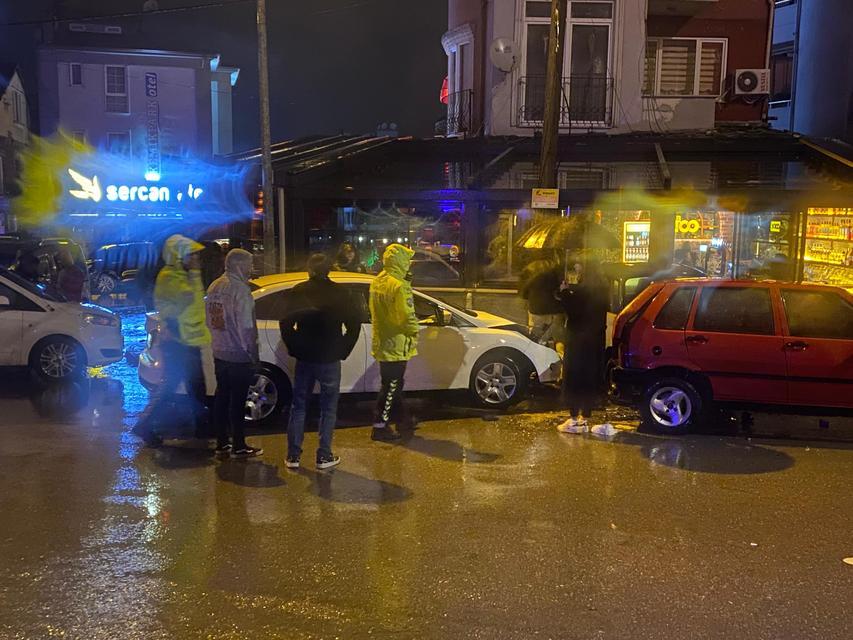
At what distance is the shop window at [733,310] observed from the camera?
25.3ft

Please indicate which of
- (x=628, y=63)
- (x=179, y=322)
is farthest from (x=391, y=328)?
(x=628, y=63)

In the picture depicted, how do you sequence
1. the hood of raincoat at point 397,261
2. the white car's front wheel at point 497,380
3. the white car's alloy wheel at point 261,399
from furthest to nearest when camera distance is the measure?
the white car's front wheel at point 497,380, the white car's alloy wheel at point 261,399, the hood of raincoat at point 397,261

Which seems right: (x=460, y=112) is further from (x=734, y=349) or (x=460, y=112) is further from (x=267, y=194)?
(x=734, y=349)

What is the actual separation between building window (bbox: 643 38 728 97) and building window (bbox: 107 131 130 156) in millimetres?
23563

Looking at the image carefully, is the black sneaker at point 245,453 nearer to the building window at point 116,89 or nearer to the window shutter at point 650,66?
the window shutter at point 650,66

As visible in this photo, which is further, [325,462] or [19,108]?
[19,108]

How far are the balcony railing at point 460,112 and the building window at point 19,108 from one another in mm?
25743

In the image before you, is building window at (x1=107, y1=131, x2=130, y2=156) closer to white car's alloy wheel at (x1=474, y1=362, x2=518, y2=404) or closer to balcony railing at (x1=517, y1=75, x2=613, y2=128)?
balcony railing at (x1=517, y1=75, x2=613, y2=128)

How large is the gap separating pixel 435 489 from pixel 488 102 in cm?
1258

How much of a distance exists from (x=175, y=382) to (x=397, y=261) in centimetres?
241

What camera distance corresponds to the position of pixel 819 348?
296 inches

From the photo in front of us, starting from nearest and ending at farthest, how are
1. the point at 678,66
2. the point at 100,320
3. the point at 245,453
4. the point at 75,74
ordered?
1. the point at 245,453
2. the point at 100,320
3. the point at 678,66
4. the point at 75,74

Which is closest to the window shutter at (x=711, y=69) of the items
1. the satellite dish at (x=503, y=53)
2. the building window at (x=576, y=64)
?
the building window at (x=576, y=64)

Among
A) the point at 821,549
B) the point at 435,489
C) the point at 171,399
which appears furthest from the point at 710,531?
the point at 171,399
